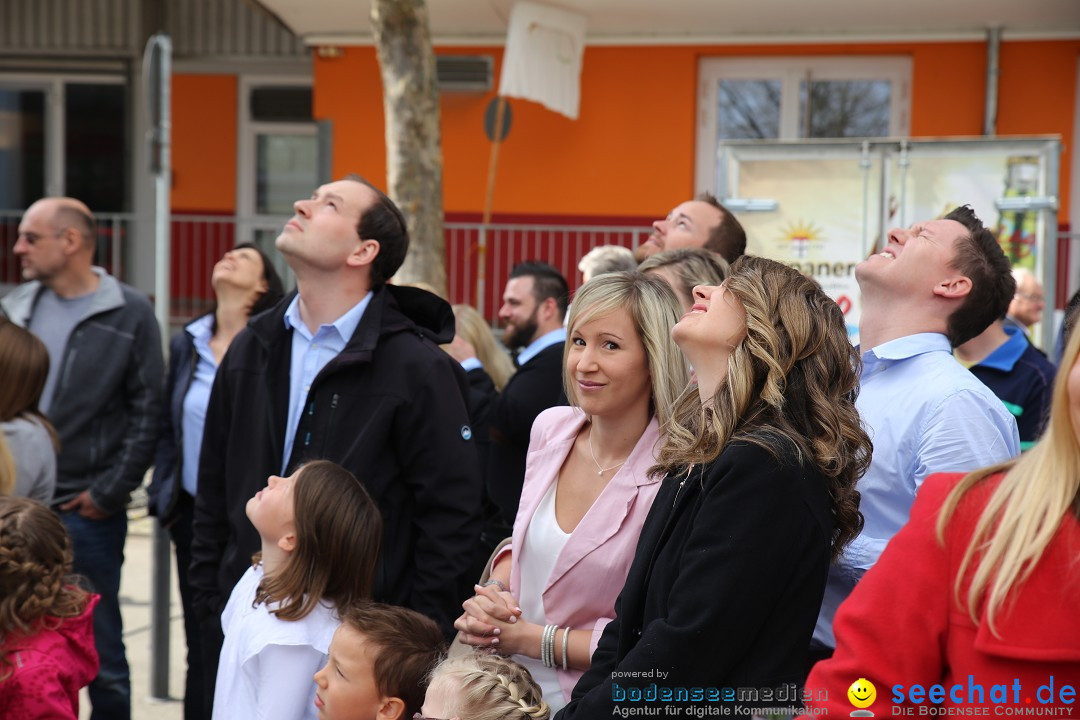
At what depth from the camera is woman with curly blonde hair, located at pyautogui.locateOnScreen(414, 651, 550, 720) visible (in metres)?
2.51

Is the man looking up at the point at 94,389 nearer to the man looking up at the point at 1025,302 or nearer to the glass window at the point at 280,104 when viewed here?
the man looking up at the point at 1025,302

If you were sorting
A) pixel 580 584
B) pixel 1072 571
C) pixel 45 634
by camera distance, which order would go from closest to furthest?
pixel 1072 571, pixel 580 584, pixel 45 634

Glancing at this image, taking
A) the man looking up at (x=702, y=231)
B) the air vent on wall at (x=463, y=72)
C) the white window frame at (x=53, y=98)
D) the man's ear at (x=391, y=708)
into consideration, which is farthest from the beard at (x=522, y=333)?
the white window frame at (x=53, y=98)

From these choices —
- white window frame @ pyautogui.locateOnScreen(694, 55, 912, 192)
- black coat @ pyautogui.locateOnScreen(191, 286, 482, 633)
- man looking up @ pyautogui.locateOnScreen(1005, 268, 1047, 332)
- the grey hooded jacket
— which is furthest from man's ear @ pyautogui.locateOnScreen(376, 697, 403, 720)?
white window frame @ pyautogui.locateOnScreen(694, 55, 912, 192)

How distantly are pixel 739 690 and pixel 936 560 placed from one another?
1.99 feet

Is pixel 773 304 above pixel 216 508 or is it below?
above

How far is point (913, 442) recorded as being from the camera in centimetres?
272

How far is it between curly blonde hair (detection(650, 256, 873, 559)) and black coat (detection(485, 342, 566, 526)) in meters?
2.25

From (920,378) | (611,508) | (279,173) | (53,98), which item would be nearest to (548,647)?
(611,508)

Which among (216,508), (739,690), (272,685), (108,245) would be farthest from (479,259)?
(739,690)

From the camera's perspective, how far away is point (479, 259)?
1197 centimetres

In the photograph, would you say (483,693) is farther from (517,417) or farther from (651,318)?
(517,417)

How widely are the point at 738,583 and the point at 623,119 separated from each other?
1091 cm

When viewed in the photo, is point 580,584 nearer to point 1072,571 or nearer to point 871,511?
point 871,511
